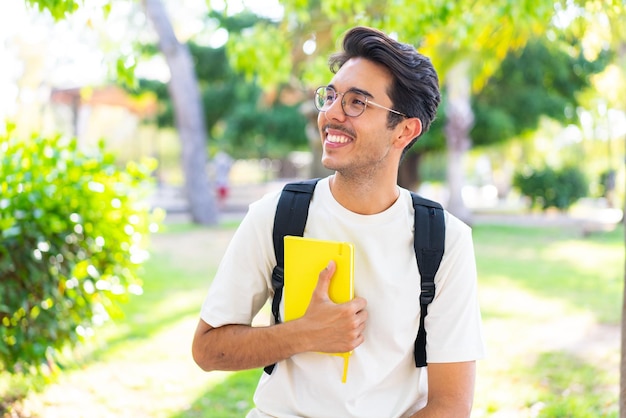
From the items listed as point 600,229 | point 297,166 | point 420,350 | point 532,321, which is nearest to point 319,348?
point 420,350

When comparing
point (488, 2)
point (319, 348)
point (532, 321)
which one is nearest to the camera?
point (319, 348)

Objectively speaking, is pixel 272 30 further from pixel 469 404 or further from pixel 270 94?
pixel 270 94

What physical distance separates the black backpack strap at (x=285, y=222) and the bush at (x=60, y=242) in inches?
95.7

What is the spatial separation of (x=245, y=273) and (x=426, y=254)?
21.0 inches

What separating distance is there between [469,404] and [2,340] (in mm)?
2955

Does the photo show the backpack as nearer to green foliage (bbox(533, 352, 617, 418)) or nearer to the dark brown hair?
the dark brown hair

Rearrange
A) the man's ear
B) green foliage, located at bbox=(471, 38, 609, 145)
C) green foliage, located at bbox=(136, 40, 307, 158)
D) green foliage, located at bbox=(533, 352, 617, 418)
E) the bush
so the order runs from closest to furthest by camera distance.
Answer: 1. the man's ear
2. the bush
3. green foliage, located at bbox=(533, 352, 617, 418)
4. green foliage, located at bbox=(471, 38, 609, 145)
5. green foliage, located at bbox=(136, 40, 307, 158)

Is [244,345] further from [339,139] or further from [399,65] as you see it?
[399,65]

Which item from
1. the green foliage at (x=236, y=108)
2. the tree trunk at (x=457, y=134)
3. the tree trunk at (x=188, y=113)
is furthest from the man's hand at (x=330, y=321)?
the green foliage at (x=236, y=108)

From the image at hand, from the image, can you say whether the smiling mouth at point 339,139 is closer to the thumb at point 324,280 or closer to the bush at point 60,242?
the thumb at point 324,280

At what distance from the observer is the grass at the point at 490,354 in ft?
16.8

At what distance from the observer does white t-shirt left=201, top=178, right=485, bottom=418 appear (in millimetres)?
2150

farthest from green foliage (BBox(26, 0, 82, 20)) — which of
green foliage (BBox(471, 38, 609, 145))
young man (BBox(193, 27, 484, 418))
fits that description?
green foliage (BBox(471, 38, 609, 145))

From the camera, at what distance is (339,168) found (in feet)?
7.08
